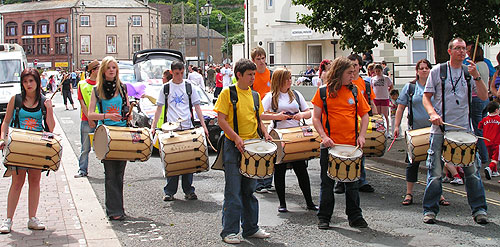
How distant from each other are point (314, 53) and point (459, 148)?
3508 cm

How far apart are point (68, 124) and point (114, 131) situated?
52.5 feet

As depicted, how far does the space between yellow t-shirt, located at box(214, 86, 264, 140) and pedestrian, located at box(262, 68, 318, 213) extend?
1.40 metres

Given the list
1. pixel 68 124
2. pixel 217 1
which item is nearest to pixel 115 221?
pixel 68 124

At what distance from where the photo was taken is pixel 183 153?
7.93 metres

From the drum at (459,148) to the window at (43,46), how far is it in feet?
338

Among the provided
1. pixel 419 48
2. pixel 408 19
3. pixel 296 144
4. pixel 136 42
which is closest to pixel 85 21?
pixel 136 42

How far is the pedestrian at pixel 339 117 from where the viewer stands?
23.9ft

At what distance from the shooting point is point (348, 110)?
7.34m

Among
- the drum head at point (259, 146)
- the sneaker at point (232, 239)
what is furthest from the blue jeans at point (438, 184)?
the sneaker at point (232, 239)

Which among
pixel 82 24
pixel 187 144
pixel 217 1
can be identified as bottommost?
pixel 187 144

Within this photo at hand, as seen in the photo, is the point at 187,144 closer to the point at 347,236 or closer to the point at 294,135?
the point at 294,135

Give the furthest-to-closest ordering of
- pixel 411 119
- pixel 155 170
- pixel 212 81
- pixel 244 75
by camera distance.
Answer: pixel 212 81
pixel 155 170
pixel 411 119
pixel 244 75

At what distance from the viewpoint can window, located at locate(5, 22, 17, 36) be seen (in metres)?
108

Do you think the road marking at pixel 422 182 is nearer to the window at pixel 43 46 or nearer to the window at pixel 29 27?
the window at pixel 43 46
